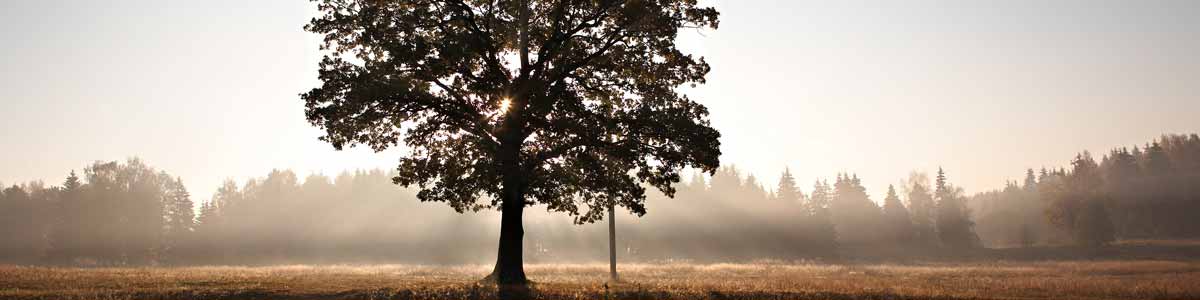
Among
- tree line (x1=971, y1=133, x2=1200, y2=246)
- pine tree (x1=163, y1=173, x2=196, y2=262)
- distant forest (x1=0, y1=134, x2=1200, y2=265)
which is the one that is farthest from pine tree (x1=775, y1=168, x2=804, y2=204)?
pine tree (x1=163, y1=173, x2=196, y2=262)

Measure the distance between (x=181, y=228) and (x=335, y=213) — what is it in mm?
27597

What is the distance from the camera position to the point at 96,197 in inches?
3290

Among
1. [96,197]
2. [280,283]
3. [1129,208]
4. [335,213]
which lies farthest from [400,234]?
[1129,208]

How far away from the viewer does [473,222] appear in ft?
382

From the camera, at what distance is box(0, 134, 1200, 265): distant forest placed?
3371 inches

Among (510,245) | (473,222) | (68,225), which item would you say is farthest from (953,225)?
(68,225)

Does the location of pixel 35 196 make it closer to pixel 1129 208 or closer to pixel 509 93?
pixel 509 93

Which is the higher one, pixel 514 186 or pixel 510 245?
pixel 514 186

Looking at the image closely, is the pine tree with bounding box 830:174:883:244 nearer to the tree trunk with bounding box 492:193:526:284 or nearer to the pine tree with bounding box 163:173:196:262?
the pine tree with bounding box 163:173:196:262

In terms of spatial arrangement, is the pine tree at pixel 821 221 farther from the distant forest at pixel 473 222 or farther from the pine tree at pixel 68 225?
the pine tree at pixel 68 225

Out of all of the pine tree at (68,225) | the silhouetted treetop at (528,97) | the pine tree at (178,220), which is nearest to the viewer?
the silhouetted treetop at (528,97)

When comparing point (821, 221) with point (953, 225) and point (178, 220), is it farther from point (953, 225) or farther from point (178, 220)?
point (178, 220)

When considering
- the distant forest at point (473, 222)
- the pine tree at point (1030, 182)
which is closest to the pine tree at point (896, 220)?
the distant forest at point (473, 222)

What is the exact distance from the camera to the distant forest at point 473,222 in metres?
85.6
